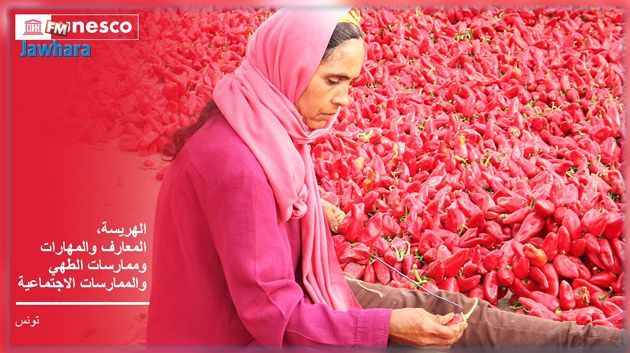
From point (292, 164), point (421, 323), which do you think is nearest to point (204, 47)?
point (292, 164)

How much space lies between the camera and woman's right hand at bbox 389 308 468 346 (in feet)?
5.67

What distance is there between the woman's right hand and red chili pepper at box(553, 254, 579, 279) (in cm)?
40

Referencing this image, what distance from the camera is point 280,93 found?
172 centimetres

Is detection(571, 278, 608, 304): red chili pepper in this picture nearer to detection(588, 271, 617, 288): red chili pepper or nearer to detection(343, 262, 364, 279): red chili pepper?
detection(588, 271, 617, 288): red chili pepper

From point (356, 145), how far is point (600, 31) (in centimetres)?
71

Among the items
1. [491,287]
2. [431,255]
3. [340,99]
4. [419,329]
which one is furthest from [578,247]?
[340,99]

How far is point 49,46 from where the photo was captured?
1914 mm

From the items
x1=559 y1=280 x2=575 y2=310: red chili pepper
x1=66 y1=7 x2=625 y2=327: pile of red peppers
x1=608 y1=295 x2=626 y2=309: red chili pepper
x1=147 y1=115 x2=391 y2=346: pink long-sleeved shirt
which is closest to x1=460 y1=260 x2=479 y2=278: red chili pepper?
x1=66 y1=7 x2=625 y2=327: pile of red peppers

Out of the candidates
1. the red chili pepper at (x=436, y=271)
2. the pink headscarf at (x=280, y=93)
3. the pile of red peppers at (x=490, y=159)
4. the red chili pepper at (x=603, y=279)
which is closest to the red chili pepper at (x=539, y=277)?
the pile of red peppers at (x=490, y=159)

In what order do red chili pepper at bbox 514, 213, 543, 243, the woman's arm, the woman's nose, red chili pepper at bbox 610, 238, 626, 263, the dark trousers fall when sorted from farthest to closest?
red chili pepper at bbox 514, 213, 543, 243 < red chili pepper at bbox 610, 238, 626, 263 < the dark trousers < the woman's nose < the woman's arm

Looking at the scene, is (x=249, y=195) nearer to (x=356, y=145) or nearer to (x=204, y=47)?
(x=204, y=47)

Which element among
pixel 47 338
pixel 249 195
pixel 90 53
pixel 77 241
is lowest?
pixel 47 338

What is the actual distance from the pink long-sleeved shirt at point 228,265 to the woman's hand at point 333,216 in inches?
11.6

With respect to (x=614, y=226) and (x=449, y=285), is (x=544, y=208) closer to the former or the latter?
(x=614, y=226)
